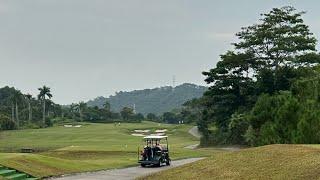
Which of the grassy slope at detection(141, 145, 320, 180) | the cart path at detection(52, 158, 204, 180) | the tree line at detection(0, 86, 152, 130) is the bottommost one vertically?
the cart path at detection(52, 158, 204, 180)

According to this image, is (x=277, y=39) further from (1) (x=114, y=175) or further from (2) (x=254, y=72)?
(1) (x=114, y=175)

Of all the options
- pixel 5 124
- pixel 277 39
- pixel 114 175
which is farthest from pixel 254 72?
pixel 5 124

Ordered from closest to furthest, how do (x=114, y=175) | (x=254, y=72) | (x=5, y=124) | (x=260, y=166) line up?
(x=260, y=166)
(x=114, y=175)
(x=254, y=72)
(x=5, y=124)

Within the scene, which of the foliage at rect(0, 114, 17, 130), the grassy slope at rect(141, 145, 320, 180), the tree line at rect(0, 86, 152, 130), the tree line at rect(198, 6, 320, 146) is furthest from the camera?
the tree line at rect(0, 86, 152, 130)

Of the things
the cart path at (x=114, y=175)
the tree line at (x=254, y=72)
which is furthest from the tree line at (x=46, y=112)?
the cart path at (x=114, y=175)

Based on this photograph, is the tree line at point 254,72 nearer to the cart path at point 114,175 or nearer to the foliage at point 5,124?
the cart path at point 114,175

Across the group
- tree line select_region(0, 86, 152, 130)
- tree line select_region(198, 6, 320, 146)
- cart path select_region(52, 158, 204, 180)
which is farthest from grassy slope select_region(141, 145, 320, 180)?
tree line select_region(0, 86, 152, 130)

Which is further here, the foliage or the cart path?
the foliage

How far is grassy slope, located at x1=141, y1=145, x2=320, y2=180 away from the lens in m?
21.0

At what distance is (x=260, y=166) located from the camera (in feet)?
75.5

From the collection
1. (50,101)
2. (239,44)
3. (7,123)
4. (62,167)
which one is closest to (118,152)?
(62,167)

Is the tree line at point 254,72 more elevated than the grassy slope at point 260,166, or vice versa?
the tree line at point 254,72

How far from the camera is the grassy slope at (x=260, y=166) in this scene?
2100 cm

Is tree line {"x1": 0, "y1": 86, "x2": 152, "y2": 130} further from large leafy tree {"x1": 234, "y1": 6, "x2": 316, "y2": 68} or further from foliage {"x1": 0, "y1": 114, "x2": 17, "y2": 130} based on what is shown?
large leafy tree {"x1": 234, "y1": 6, "x2": 316, "y2": 68}
